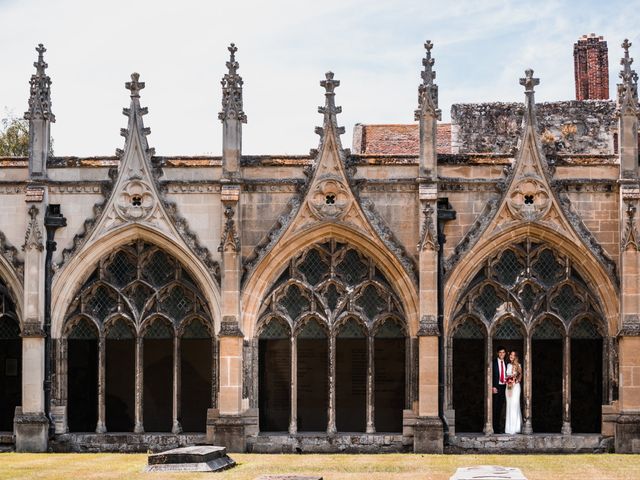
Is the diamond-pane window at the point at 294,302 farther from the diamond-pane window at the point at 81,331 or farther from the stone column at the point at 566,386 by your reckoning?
the stone column at the point at 566,386

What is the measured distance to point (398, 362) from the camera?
32156 millimetres

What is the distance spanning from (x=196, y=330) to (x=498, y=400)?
698 centimetres

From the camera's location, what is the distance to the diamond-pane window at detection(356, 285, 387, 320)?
3109 centimetres

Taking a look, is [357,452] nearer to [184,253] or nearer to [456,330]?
[456,330]

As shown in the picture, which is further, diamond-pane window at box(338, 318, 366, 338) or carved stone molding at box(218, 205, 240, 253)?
diamond-pane window at box(338, 318, 366, 338)

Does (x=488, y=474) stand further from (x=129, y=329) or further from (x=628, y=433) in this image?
(x=129, y=329)

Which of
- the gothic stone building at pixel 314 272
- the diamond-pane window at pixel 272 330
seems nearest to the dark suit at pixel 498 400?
the gothic stone building at pixel 314 272

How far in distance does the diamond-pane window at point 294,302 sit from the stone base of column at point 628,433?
23.6 ft

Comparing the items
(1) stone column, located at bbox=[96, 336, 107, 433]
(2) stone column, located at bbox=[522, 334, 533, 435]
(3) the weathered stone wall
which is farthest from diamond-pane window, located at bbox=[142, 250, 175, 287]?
(3) the weathered stone wall

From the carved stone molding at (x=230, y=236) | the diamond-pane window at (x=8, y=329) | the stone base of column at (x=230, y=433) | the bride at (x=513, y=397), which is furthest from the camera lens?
the diamond-pane window at (x=8, y=329)

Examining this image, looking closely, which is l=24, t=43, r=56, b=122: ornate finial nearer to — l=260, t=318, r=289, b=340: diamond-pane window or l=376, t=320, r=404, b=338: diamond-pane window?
l=260, t=318, r=289, b=340: diamond-pane window

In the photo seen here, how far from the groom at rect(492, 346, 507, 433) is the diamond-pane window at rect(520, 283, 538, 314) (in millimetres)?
1094

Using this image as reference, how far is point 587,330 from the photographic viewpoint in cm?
3086

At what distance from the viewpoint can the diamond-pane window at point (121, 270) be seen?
3153 centimetres
